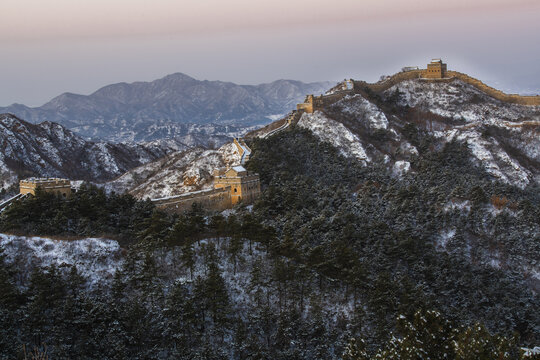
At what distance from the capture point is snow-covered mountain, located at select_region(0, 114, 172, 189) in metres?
116

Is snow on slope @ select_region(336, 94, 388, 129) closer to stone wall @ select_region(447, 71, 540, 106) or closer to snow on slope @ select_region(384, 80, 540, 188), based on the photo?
snow on slope @ select_region(384, 80, 540, 188)

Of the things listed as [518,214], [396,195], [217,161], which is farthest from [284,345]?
[217,161]

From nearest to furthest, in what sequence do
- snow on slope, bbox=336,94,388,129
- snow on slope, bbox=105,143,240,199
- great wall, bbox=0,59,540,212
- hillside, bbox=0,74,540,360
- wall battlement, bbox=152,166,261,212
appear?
hillside, bbox=0,74,540,360
great wall, bbox=0,59,540,212
wall battlement, bbox=152,166,261,212
snow on slope, bbox=105,143,240,199
snow on slope, bbox=336,94,388,129

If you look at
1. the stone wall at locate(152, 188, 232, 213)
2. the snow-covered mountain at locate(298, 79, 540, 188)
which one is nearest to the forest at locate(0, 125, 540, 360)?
→ the stone wall at locate(152, 188, 232, 213)

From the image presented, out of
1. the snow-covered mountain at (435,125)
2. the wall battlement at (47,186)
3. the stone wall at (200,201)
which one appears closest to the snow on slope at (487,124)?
the snow-covered mountain at (435,125)

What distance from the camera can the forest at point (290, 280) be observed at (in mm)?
38156

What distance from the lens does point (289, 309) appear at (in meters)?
44.6

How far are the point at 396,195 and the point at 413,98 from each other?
4787 centimetres

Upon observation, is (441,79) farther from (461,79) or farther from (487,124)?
(487,124)

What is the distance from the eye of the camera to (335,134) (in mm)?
91938

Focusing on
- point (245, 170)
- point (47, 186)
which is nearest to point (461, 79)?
point (245, 170)

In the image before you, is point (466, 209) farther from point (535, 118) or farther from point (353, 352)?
point (535, 118)

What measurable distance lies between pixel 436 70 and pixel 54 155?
316 feet

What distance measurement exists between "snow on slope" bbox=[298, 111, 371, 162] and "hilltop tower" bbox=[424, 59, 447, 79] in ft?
117
